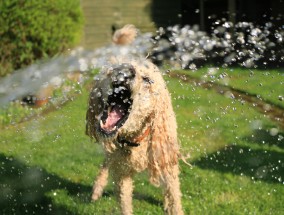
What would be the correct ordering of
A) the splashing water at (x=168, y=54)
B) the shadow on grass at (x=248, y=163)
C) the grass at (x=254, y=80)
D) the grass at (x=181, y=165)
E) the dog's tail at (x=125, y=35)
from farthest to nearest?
the splashing water at (x=168, y=54), the grass at (x=254, y=80), the shadow on grass at (x=248, y=163), the grass at (x=181, y=165), the dog's tail at (x=125, y=35)

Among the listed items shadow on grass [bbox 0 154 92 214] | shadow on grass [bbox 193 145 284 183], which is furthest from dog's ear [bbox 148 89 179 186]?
shadow on grass [bbox 193 145 284 183]

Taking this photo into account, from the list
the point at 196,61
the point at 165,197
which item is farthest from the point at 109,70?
the point at 196,61

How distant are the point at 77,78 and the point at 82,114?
2.32 m

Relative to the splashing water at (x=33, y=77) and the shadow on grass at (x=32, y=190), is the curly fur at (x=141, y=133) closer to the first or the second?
the shadow on grass at (x=32, y=190)

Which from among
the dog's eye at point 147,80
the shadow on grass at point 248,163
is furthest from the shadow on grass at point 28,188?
the dog's eye at point 147,80

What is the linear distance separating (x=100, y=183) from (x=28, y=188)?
2.47ft

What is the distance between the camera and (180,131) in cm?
633

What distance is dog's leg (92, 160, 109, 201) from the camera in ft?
14.4

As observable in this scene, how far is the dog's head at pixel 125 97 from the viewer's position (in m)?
2.81

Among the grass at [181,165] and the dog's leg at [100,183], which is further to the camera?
the dog's leg at [100,183]

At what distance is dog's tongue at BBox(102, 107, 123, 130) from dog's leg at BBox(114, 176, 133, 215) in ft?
2.64

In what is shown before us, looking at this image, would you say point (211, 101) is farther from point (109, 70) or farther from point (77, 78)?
point (109, 70)

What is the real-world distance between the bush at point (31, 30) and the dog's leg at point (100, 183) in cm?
372

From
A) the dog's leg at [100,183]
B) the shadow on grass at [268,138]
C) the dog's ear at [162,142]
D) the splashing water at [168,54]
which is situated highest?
the dog's ear at [162,142]
